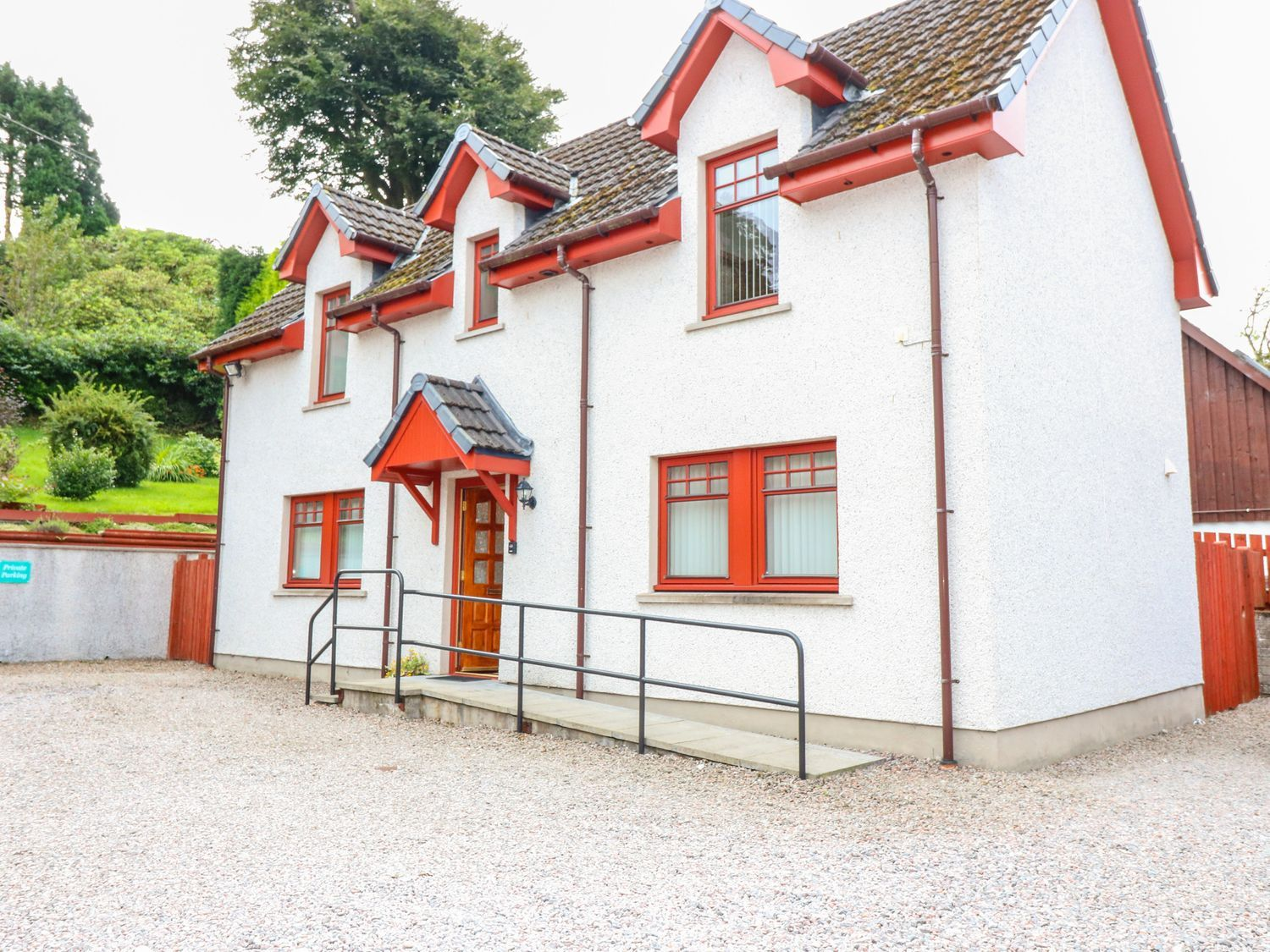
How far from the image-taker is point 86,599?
1622 cm

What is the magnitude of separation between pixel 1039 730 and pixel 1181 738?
2.76m

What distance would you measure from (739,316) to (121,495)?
738 inches

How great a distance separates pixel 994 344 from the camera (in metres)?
8.27

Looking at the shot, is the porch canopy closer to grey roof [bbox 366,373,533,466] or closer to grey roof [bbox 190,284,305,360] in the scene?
grey roof [bbox 366,373,533,466]

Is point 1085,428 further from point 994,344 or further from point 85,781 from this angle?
point 85,781

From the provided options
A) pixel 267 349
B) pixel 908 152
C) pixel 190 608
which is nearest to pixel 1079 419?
pixel 908 152

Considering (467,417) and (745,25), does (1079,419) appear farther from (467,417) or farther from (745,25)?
(467,417)

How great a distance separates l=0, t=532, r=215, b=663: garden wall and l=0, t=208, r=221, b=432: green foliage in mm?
13944

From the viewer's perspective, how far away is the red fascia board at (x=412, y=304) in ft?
40.8

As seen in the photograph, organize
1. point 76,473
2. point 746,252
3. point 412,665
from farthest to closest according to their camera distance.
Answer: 1. point 76,473
2. point 412,665
3. point 746,252

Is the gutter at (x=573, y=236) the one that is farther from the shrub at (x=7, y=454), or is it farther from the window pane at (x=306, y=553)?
the shrub at (x=7, y=454)

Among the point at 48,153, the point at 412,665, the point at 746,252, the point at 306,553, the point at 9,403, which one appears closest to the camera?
the point at 746,252

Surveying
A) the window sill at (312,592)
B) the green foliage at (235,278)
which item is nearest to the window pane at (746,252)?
the window sill at (312,592)

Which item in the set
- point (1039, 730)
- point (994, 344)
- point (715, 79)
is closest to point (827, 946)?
point (1039, 730)
